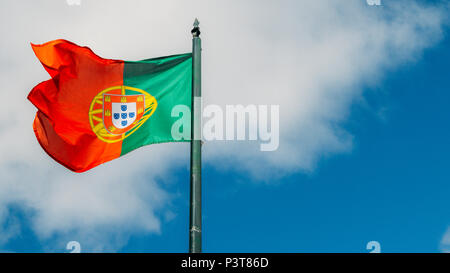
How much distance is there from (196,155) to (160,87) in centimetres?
276

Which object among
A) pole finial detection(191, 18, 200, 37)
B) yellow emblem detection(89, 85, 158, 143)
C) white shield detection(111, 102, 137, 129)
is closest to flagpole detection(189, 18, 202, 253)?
pole finial detection(191, 18, 200, 37)

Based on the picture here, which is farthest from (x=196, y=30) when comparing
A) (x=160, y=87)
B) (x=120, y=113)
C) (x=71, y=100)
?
(x=71, y=100)

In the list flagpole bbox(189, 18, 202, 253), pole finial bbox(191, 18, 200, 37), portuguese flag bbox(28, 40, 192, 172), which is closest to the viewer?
flagpole bbox(189, 18, 202, 253)

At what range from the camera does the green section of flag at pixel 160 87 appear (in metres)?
15.0

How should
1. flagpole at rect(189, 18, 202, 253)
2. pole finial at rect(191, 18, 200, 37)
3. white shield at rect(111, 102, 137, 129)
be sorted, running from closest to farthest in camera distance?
flagpole at rect(189, 18, 202, 253), pole finial at rect(191, 18, 200, 37), white shield at rect(111, 102, 137, 129)

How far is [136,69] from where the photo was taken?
1593 cm

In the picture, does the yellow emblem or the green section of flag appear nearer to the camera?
the green section of flag

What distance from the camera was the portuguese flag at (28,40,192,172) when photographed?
49.8ft

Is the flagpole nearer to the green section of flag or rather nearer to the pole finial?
the pole finial

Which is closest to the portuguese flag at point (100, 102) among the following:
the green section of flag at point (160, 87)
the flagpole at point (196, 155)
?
the green section of flag at point (160, 87)
